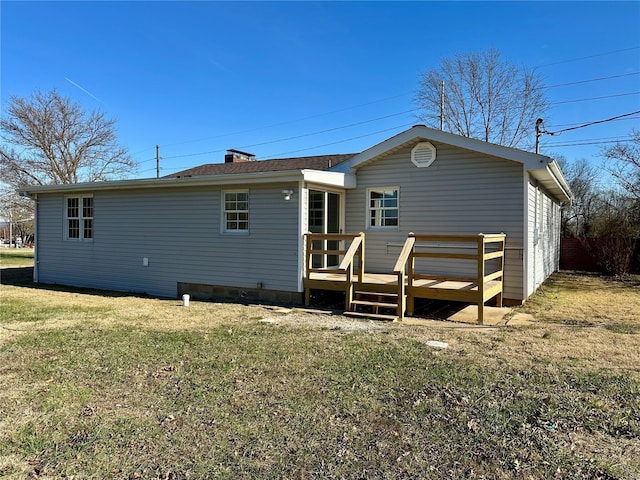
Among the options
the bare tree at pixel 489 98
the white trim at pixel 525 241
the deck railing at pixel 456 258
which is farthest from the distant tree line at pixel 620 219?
the deck railing at pixel 456 258

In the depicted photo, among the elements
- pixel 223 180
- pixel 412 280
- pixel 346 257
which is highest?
pixel 223 180

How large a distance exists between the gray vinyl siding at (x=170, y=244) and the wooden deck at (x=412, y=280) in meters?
0.84

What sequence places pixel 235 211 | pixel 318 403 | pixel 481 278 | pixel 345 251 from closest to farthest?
pixel 318 403
pixel 481 278
pixel 345 251
pixel 235 211

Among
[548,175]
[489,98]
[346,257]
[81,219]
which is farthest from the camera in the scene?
[489,98]

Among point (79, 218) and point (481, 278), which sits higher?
point (79, 218)

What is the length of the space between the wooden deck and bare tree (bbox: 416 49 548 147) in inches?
738

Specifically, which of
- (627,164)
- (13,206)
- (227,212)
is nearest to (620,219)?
(627,164)

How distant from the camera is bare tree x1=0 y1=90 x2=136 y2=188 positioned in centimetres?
2578

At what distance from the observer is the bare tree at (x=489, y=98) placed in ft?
81.0

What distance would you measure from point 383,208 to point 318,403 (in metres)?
6.83

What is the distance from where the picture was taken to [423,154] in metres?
9.15

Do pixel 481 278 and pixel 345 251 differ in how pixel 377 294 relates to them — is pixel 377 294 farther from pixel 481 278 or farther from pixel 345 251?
pixel 481 278

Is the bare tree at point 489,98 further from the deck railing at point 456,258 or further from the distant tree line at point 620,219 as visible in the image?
the deck railing at point 456,258

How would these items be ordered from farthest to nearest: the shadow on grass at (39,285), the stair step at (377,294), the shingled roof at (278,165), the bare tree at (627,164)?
the bare tree at (627,164) → the shingled roof at (278,165) → the shadow on grass at (39,285) → the stair step at (377,294)
